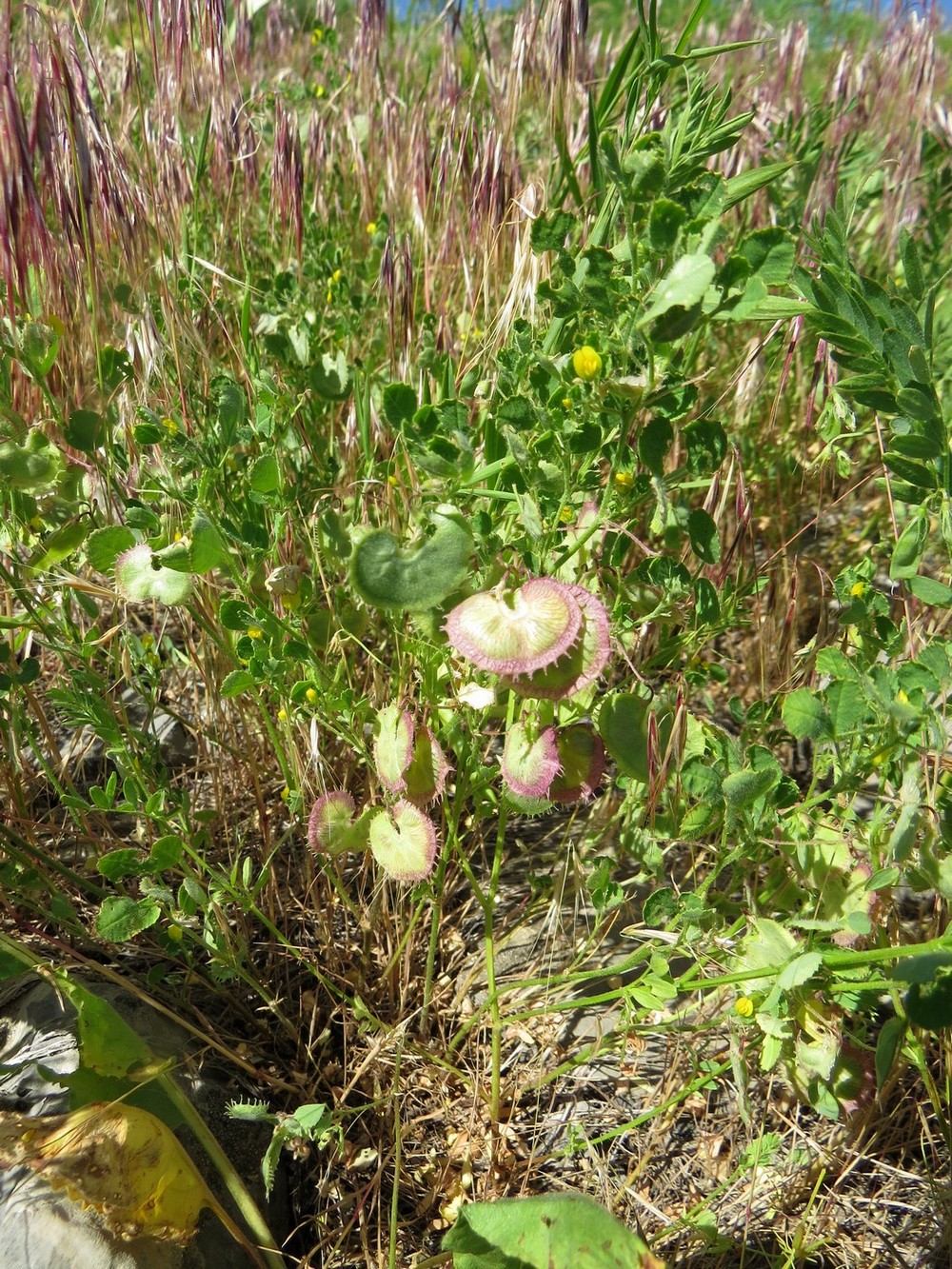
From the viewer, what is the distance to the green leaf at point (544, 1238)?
2.72ft

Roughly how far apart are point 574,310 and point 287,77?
1.81 metres

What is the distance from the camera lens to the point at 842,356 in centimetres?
89

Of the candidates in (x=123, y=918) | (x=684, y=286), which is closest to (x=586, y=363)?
(x=684, y=286)

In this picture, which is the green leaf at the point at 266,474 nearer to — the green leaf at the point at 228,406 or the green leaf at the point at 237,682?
the green leaf at the point at 228,406

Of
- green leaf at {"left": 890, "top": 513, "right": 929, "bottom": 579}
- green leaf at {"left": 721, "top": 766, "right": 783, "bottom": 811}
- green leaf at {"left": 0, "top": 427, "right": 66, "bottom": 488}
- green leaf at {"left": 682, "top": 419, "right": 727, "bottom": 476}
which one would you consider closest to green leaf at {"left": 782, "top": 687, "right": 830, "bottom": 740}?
green leaf at {"left": 721, "top": 766, "right": 783, "bottom": 811}

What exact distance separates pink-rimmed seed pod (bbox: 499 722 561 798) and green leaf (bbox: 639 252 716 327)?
0.39 metres

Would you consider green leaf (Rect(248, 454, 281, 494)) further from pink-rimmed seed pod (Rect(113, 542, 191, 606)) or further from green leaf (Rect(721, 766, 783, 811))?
green leaf (Rect(721, 766, 783, 811))

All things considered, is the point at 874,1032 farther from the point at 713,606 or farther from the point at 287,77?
the point at 287,77

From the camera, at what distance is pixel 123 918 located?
1013 mm

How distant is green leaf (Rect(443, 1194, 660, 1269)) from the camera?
828 millimetres

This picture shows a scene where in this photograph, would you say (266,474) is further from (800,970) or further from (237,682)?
(800,970)

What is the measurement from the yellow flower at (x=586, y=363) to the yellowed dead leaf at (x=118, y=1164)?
2.82 feet

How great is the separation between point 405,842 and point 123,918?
32 centimetres

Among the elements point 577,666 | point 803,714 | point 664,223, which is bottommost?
point 803,714
